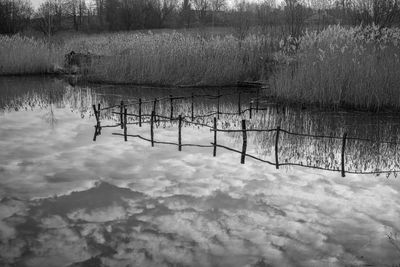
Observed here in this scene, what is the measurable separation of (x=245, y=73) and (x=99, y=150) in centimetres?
911

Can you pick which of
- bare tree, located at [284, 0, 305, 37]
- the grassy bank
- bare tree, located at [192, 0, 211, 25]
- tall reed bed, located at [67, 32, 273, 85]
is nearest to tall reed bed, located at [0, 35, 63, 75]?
the grassy bank

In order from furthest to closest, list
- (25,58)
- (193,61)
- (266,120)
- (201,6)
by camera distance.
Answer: (201,6) < (25,58) < (193,61) < (266,120)

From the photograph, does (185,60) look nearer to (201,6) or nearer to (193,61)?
(193,61)

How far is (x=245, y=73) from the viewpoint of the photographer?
14.1 m

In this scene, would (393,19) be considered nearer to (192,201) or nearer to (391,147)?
(391,147)

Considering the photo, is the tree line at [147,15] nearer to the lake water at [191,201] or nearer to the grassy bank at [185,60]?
the grassy bank at [185,60]

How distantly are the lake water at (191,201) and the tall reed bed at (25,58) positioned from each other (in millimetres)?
10598

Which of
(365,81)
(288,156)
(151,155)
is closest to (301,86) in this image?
(365,81)

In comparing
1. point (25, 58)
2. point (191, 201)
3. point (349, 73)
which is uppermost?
point (25, 58)

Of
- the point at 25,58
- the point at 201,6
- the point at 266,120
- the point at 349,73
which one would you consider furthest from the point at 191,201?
the point at 201,6

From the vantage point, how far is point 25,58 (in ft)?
55.5

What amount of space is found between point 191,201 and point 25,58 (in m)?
15.0

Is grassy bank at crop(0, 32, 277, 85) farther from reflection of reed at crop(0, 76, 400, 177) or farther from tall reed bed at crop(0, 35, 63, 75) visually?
tall reed bed at crop(0, 35, 63, 75)

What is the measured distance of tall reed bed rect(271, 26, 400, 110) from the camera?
28.5 feet
